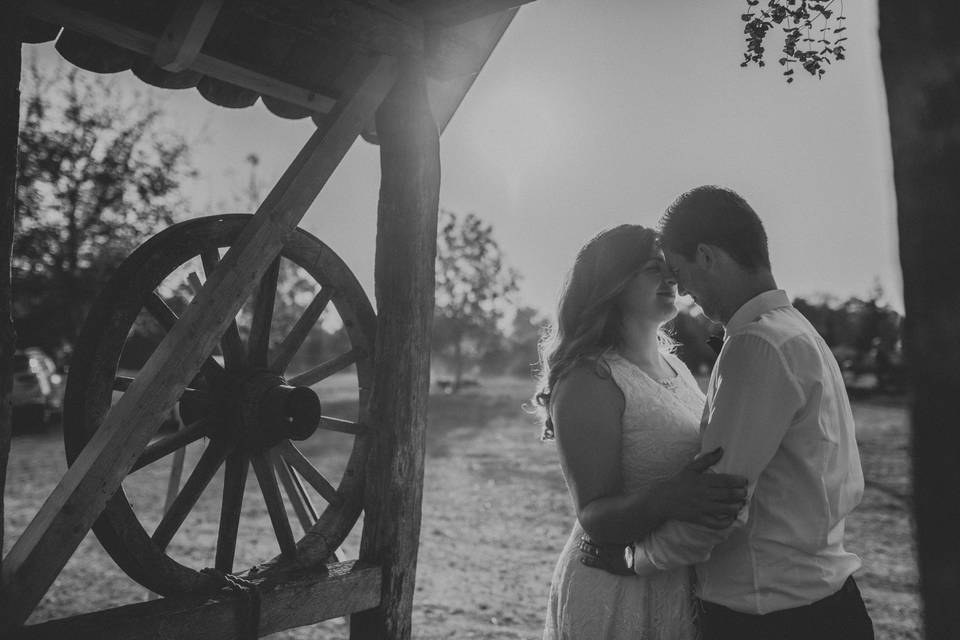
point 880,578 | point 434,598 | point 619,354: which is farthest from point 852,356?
point 619,354

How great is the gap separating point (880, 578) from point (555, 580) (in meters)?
5.04

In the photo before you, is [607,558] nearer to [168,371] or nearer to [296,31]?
[168,371]

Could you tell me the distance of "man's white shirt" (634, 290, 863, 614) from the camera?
176cm

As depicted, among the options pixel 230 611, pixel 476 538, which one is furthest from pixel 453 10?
pixel 476 538

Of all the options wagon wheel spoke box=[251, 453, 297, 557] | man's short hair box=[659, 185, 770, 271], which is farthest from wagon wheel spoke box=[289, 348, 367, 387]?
man's short hair box=[659, 185, 770, 271]

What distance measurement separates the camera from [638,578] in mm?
2129

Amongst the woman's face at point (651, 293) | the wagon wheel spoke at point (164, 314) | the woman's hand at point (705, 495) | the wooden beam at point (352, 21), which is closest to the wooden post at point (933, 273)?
the woman's hand at point (705, 495)

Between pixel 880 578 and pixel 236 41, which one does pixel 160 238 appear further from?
pixel 880 578

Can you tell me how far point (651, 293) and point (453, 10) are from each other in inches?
65.7

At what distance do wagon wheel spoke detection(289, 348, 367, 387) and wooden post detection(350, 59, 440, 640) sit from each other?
1.51 ft

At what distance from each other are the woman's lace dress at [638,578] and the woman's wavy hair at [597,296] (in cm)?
10

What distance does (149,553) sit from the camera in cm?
257

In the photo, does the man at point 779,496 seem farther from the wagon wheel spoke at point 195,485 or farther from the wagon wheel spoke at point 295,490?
the wagon wheel spoke at point 295,490

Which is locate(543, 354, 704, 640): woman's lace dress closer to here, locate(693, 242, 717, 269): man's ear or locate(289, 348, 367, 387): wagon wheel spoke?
locate(693, 242, 717, 269): man's ear
